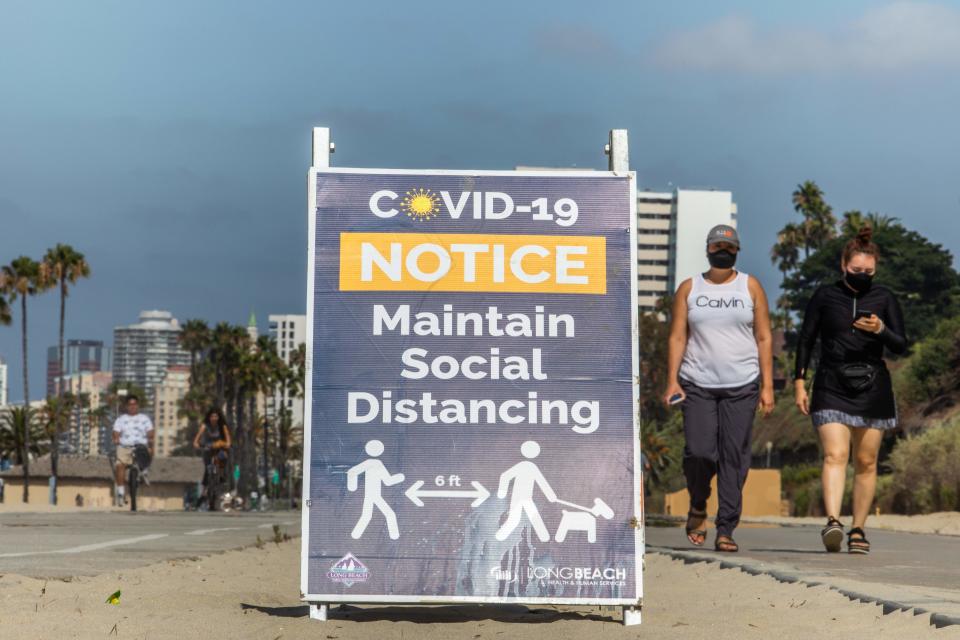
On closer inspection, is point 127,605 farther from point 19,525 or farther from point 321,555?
point 19,525

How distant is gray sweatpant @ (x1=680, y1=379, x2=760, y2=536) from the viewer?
9.29 meters

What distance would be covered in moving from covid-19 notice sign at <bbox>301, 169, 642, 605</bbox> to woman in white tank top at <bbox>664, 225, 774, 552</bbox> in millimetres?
3090

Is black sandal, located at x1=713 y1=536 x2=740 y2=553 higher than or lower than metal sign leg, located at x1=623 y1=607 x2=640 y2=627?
higher

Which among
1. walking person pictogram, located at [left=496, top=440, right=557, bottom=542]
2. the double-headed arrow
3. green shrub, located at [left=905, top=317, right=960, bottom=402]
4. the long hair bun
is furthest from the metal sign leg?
green shrub, located at [left=905, top=317, right=960, bottom=402]

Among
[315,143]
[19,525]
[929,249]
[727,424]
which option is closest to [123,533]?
[19,525]

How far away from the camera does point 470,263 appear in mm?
6363

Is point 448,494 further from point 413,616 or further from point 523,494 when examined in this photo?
point 413,616

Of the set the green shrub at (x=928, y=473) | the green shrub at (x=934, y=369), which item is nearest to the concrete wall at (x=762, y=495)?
the green shrub at (x=934, y=369)

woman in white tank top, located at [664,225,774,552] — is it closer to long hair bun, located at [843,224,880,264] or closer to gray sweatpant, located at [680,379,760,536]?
gray sweatpant, located at [680,379,760,536]

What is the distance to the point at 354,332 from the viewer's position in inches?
247

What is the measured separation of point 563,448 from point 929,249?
87539 mm

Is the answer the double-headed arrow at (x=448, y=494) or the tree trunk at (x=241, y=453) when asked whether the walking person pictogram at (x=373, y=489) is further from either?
the tree trunk at (x=241, y=453)

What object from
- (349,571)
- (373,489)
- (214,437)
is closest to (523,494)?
(373,489)

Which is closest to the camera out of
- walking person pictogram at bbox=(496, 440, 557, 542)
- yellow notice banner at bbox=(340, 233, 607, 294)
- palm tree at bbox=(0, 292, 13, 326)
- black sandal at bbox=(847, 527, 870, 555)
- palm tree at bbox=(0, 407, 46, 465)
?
walking person pictogram at bbox=(496, 440, 557, 542)
